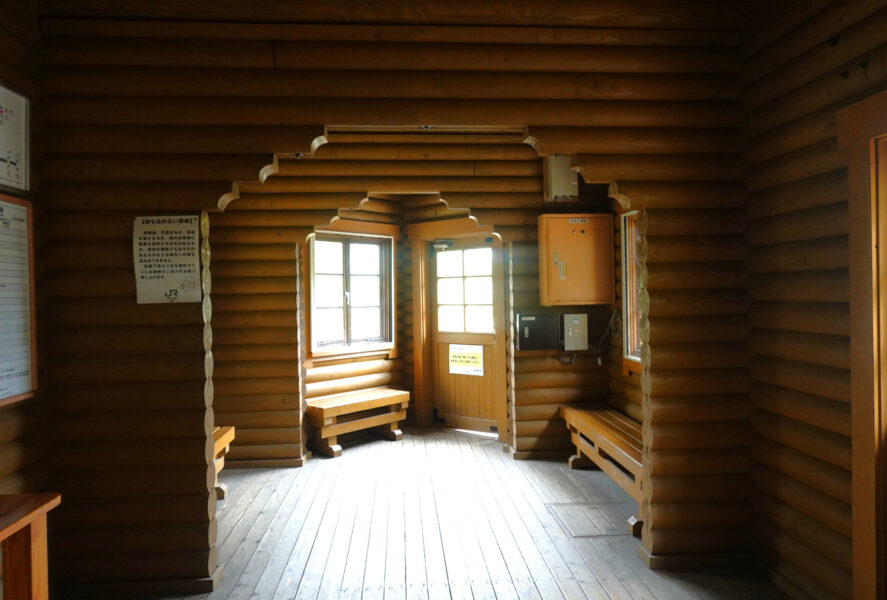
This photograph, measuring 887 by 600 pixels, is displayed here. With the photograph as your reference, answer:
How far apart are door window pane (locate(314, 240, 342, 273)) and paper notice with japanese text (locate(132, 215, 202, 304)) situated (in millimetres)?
3426

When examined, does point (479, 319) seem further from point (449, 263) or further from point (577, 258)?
point (577, 258)

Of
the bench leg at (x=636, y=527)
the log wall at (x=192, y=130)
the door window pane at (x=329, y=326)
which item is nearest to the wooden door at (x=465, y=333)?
the door window pane at (x=329, y=326)

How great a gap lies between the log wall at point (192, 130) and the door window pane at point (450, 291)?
12.8 feet

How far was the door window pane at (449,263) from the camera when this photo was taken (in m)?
7.12

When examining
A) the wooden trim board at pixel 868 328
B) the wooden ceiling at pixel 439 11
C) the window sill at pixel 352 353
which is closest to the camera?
the wooden trim board at pixel 868 328

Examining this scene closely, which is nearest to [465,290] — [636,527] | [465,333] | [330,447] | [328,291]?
[465,333]

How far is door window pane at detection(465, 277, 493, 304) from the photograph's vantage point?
6859 mm

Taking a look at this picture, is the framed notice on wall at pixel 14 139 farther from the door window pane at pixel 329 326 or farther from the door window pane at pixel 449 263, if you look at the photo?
the door window pane at pixel 449 263

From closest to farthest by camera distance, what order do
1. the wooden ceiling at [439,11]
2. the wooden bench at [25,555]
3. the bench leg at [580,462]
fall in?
the wooden bench at [25,555], the wooden ceiling at [439,11], the bench leg at [580,462]

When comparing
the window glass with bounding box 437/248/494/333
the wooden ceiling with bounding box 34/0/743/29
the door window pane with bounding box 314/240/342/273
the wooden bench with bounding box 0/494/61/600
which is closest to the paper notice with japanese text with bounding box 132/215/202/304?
the wooden ceiling with bounding box 34/0/743/29

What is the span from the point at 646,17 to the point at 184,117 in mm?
2776

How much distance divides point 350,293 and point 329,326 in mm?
507

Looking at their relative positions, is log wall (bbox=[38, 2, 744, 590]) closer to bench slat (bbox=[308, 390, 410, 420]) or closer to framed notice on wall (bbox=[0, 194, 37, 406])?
framed notice on wall (bbox=[0, 194, 37, 406])

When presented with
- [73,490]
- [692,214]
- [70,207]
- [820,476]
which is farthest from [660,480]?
[70,207]
